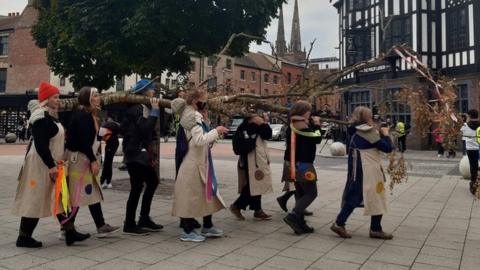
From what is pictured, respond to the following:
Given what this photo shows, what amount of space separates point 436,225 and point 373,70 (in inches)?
830

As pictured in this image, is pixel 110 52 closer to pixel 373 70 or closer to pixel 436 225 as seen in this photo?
pixel 436 225

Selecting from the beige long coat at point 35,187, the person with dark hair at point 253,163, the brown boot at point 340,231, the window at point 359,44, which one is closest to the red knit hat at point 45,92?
the beige long coat at point 35,187

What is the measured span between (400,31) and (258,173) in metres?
21.7

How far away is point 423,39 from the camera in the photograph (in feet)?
79.0

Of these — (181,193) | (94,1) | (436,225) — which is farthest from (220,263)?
(94,1)

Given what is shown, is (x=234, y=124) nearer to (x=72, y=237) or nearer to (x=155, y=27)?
(x=155, y=27)

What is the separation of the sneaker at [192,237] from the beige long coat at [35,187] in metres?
1.54

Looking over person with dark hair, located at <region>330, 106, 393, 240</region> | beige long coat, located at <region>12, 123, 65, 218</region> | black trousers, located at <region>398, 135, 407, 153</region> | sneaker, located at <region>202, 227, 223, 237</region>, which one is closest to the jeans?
person with dark hair, located at <region>330, 106, 393, 240</region>

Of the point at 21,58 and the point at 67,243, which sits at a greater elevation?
the point at 21,58

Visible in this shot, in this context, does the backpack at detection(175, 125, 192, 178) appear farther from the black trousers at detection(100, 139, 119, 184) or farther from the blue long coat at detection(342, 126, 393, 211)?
the black trousers at detection(100, 139, 119, 184)

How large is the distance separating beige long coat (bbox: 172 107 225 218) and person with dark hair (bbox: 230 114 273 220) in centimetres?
132

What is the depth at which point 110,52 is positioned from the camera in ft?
30.0

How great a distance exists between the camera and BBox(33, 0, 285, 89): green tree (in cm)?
849

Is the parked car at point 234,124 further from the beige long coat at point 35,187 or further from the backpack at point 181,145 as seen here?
the beige long coat at point 35,187
